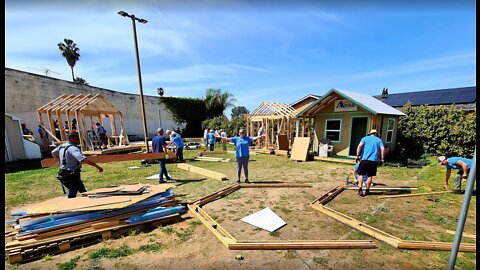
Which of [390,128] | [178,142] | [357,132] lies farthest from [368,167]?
[178,142]

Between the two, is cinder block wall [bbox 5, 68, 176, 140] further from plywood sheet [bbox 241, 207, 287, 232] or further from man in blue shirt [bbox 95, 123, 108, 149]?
plywood sheet [bbox 241, 207, 287, 232]

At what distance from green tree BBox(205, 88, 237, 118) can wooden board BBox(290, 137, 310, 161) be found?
18.5m

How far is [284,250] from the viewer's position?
135 inches

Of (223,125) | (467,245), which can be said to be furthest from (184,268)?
(223,125)

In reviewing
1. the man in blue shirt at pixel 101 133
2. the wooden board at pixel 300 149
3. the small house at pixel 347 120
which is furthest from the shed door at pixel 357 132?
the man in blue shirt at pixel 101 133

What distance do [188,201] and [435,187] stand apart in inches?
301

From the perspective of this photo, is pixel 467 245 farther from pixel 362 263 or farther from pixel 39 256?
pixel 39 256

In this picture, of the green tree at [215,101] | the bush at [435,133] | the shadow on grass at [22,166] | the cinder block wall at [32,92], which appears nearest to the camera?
the shadow on grass at [22,166]

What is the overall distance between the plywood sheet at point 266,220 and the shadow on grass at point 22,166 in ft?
36.9

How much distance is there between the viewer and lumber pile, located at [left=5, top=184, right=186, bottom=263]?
11.1ft

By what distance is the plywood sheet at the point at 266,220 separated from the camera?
4266mm

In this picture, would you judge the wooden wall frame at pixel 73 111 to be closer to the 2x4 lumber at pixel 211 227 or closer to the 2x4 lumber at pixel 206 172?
the 2x4 lumber at pixel 206 172

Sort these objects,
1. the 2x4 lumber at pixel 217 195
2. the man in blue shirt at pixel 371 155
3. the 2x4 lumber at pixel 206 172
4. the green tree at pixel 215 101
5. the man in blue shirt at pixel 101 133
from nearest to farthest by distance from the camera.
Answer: the 2x4 lumber at pixel 217 195 < the man in blue shirt at pixel 371 155 < the 2x4 lumber at pixel 206 172 < the man in blue shirt at pixel 101 133 < the green tree at pixel 215 101

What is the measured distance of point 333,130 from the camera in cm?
1261
